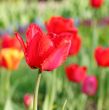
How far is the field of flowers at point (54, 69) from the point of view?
1.58 metres

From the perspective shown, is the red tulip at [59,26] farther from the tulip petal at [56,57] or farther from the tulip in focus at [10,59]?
the tulip petal at [56,57]

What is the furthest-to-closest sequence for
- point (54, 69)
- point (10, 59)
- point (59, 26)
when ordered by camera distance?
point (10, 59) → point (59, 26) → point (54, 69)

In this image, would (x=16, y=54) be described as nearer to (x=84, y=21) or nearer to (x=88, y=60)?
(x=88, y=60)

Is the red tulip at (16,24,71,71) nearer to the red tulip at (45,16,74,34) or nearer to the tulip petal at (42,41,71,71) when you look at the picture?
the tulip petal at (42,41,71,71)

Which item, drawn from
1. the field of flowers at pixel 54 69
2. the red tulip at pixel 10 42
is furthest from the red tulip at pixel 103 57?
the red tulip at pixel 10 42

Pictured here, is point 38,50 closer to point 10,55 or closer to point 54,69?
point 54,69

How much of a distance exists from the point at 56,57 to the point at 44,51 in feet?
0.15

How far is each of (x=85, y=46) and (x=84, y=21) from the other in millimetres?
1998

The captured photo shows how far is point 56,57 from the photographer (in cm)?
158

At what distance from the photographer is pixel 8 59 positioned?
2.79 metres

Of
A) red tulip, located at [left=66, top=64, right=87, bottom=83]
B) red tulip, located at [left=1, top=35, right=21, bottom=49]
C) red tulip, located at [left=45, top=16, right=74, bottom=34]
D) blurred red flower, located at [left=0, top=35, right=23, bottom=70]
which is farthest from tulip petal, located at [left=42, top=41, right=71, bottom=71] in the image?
red tulip, located at [left=1, top=35, right=21, bottom=49]

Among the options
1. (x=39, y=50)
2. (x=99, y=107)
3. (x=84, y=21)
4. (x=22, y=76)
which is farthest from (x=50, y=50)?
(x=84, y=21)

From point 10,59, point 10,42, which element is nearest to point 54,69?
point 10,59

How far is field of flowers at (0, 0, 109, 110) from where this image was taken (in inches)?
62.1
